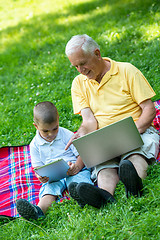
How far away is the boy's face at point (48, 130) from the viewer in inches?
147

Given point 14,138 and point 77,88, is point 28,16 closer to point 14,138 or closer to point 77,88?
point 14,138

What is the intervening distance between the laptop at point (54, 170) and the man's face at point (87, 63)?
3.13 feet

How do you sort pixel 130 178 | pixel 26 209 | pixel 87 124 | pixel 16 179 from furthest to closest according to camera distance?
pixel 16 179
pixel 87 124
pixel 26 209
pixel 130 178

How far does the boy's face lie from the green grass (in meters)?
0.79

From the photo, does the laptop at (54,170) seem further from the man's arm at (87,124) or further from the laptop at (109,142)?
the man's arm at (87,124)

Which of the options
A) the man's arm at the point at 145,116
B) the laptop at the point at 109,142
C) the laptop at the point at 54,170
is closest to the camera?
the laptop at the point at 109,142

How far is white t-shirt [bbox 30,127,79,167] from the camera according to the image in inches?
154

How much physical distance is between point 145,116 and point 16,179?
1.76 metres

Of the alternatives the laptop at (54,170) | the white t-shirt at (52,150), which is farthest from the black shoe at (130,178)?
the white t-shirt at (52,150)

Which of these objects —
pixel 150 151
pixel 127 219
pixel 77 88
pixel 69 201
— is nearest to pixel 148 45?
pixel 77 88

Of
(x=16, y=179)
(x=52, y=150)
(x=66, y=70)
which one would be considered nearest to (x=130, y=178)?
(x=52, y=150)

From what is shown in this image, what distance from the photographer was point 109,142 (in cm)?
325

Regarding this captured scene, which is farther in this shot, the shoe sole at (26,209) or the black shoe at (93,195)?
the shoe sole at (26,209)

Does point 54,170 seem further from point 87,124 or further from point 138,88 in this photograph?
point 138,88
